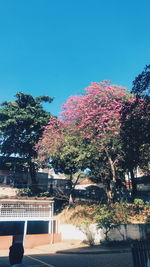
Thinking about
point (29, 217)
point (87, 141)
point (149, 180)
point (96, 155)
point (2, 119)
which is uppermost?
point (2, 119)

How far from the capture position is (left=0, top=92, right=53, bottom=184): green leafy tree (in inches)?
824

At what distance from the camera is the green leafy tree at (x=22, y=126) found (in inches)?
824

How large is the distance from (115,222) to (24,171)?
1436cm

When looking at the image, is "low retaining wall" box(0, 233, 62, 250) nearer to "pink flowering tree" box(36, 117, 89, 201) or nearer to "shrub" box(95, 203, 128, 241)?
"shrub" box(95, 203, 128, 241)

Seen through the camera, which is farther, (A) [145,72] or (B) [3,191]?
(B) [3,191]

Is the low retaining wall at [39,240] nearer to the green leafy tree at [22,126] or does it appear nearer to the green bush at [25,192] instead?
the green bush at [25,192]

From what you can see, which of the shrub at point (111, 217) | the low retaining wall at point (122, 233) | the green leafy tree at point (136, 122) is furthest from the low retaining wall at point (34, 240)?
the green leafy tree at point (136, 122)

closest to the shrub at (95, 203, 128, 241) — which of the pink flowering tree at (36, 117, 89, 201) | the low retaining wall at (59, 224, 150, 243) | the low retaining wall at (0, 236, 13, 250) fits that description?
the low retaining wall at (59, 224, 150, 243)

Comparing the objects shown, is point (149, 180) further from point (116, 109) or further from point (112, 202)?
point (116, 109)

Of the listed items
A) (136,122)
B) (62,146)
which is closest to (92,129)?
(62,146)

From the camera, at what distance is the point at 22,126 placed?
2148 centimetres

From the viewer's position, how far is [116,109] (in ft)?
47.4

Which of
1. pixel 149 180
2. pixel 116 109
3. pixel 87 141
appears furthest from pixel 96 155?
pixel 149 180

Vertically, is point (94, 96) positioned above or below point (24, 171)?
above
